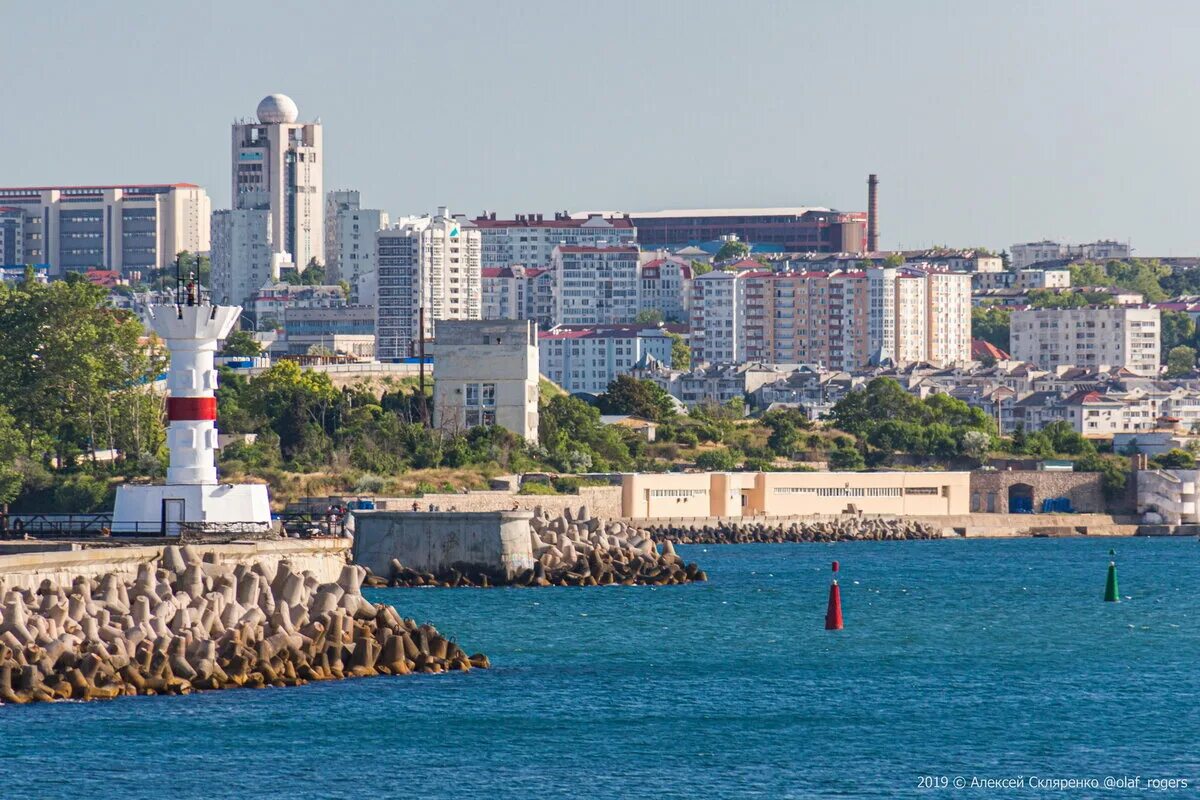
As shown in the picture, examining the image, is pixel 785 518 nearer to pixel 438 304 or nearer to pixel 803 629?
pixel 803 629

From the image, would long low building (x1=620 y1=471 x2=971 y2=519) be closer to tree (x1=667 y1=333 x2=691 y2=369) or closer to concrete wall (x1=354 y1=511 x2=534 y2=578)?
concrete wall (x1=354 y1=511 x2=534 y2=578)

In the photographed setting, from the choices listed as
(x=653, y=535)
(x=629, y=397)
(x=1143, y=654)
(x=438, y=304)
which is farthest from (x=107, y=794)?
(x=438, y=304)

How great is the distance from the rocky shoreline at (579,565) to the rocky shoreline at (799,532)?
18201mm

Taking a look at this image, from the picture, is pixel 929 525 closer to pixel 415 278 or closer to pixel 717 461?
pixel 717 461

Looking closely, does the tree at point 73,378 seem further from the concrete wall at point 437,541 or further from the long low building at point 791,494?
the concrete wall at point 437,541

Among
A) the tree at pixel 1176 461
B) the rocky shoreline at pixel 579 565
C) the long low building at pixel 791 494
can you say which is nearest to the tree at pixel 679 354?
the tree at pixel 1176 461

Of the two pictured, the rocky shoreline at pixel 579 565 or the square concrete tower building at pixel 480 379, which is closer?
the rocky shoreline at pixel 579 565

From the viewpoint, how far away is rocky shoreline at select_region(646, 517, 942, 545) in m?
86.0

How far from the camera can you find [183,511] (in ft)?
133

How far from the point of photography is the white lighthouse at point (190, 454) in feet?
132

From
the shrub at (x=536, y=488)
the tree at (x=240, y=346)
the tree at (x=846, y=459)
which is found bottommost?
the shrub at (x=536, y=488)

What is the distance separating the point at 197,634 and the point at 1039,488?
72.5 m

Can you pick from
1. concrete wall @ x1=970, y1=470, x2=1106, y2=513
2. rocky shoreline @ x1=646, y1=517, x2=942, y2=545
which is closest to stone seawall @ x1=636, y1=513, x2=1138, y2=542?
rocky shoreline @ x1=646, y1=517, x2=942, y2=545

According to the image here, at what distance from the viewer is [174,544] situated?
38750 mm
